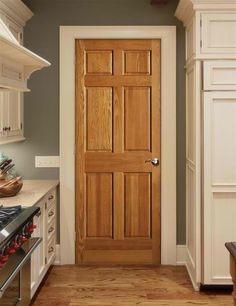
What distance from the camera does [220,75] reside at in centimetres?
395

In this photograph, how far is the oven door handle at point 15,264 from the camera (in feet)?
7.94

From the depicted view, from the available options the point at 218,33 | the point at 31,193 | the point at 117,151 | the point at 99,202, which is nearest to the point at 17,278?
the point at 31,193

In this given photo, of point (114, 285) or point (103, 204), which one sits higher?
point (103, 204)

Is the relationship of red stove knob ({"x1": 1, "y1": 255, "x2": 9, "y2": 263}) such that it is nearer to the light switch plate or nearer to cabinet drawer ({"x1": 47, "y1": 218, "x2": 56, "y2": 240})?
cabinet drawer ({"x1": 47, "y1": 218, "x2": 56, "y2": 240})

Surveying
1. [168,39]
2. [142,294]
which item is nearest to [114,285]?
[142,294]

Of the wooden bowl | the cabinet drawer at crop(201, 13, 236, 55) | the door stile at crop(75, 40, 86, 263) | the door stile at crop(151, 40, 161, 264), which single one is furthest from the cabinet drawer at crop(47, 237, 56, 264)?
the cabinet drawer at crop(201, 13, 236, 55)

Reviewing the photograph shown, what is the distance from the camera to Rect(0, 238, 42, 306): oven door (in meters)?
2.46

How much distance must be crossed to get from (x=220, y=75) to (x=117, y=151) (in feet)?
4.32

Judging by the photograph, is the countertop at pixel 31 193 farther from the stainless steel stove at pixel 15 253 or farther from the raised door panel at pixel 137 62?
the raised door panel at pixel 137 62

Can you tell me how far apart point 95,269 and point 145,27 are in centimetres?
235

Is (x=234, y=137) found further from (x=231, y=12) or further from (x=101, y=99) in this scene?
(x=101, y=99)

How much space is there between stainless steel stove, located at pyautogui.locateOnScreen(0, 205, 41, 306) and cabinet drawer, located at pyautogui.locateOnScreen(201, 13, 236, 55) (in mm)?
1923

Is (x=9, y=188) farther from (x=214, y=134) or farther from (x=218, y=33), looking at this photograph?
(x=218, y=33)

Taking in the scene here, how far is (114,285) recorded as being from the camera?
424cm
